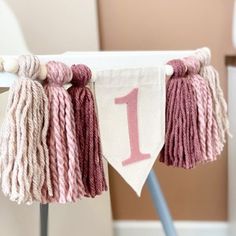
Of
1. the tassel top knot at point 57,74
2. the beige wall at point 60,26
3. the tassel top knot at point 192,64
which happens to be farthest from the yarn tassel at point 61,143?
the beige wall at point 60,26

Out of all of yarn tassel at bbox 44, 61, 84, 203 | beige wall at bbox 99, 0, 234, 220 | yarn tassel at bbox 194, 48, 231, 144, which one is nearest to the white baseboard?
beige wall at bbox 99, 0, 234, 220

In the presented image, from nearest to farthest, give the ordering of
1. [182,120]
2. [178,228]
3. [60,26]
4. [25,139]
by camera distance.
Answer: [25,139] < [182,120] < [60,26] < [178,228]

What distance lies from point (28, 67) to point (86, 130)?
0.13m

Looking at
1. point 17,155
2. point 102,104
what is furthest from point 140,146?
point 17,155

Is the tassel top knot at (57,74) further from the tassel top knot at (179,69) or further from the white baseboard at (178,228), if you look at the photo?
the white baseboard at (178,228)

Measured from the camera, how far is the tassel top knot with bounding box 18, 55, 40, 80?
536mm

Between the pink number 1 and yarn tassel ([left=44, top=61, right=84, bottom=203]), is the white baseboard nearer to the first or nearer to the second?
the pink number 1

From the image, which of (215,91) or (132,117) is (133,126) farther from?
(215,91)

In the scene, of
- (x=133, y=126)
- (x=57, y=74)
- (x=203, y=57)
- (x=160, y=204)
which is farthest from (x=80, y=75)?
(x=160, y=204)

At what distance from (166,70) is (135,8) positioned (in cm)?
59

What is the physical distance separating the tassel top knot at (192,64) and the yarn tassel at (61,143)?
239 millimetres

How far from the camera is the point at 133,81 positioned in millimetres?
665

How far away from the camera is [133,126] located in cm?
68

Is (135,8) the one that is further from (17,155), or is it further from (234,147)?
(17,155)
